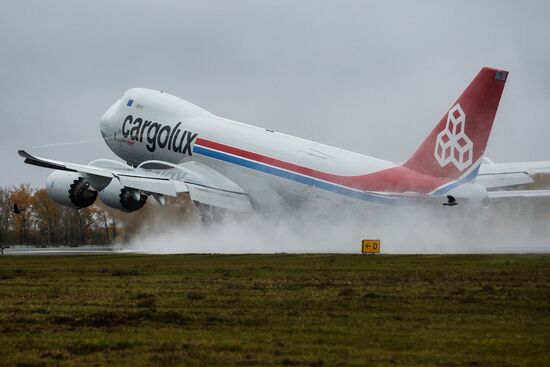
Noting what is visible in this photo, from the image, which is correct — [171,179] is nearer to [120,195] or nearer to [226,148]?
[226,148]

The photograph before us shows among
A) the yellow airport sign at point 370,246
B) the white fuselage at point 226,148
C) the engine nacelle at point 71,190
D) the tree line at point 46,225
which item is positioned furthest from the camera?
the tree line at point 46,225

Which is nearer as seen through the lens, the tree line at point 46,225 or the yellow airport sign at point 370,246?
the yellow airport sign at point 370,246

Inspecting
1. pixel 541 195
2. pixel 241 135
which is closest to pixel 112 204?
pixel 241 135

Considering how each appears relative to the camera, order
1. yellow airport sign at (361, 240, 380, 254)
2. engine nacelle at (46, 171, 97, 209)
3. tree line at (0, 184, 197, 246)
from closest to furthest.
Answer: yellow airport sign at (361, 240, 380, 254), engine nacelle at (46, 171, 97, 209), tree line at (0, 184, 197, 246)

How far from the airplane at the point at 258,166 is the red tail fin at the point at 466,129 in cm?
4

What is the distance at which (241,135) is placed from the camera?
52.2 m

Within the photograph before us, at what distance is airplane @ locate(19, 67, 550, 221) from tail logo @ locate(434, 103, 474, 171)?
4 centimetres

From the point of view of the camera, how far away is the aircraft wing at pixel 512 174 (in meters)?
45.0

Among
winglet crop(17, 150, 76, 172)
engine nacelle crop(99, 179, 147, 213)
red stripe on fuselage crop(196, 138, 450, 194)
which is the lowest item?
engine nacelle crop(99, 179, 147, 213)

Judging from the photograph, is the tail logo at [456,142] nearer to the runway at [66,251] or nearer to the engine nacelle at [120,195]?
the engine nacelle at [120,195]

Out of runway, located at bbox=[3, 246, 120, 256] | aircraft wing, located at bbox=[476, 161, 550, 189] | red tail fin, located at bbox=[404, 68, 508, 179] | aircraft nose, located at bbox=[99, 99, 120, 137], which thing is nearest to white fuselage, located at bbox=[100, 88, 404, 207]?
aircraft nose, located at bbox=[99, 99, 120, 137]

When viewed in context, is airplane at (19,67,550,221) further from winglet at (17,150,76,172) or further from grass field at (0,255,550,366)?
grass field at (0,255,550,366)

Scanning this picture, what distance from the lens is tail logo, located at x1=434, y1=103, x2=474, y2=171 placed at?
4122cm

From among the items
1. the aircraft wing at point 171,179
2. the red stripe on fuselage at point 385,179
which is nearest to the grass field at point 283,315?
the red stripe on fuselage at point 385,179
